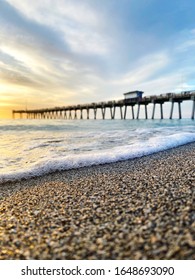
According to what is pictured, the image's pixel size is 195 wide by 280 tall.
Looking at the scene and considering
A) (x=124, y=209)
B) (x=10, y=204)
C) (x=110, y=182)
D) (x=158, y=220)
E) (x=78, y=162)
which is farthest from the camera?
(x=78, y=162)

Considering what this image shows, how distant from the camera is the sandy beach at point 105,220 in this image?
2.10 metres

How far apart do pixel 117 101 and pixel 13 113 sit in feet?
291

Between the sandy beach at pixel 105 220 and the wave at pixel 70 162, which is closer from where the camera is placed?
the sandy beach at pixel 105 220

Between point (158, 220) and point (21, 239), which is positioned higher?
point (158, 220)

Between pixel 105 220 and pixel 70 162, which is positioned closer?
pixel 105 220

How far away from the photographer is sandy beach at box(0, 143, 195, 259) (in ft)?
6.88

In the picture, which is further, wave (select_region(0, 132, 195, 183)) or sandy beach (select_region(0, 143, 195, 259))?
wave (select_region(0, 132, 195, 183))

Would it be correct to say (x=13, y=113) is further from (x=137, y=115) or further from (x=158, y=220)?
(x=158, y=220)

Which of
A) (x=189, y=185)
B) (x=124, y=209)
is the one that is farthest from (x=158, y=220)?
(x=189, y=185)

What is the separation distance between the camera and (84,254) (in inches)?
82.4

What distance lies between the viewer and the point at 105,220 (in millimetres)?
A: 2689

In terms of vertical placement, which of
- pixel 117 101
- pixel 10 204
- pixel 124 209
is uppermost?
pixel 117 101
